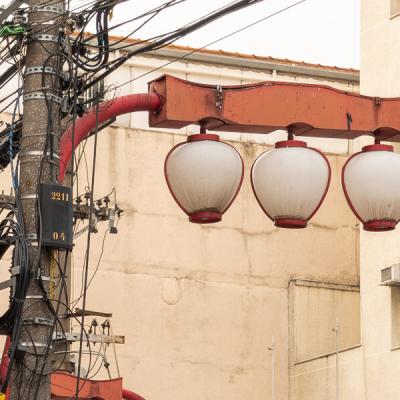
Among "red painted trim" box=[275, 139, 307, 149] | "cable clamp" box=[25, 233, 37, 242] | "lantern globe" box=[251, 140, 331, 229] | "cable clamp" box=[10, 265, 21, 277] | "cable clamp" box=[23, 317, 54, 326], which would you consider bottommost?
"cable clamp" box=[23, 317, 54, 326]

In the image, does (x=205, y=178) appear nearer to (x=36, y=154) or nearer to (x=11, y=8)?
(x=36, y=154)

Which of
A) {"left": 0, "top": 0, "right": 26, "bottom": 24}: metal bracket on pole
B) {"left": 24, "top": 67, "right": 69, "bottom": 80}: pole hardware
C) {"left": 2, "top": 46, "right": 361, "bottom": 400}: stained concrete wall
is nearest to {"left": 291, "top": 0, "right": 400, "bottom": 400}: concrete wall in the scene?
{"left": 2, "top": 46, "right": 361, "bottom": 400}: stained concrete wall

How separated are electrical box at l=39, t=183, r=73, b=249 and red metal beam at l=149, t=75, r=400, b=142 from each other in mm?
846

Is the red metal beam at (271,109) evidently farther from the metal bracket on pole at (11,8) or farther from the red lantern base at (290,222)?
the metal bracket on pole at (11,8)

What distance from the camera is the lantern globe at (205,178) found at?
34.3ft

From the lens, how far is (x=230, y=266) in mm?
36375

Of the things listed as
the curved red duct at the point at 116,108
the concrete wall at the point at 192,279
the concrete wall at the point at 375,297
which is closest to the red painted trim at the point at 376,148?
the curved red duct at the point at 116,108

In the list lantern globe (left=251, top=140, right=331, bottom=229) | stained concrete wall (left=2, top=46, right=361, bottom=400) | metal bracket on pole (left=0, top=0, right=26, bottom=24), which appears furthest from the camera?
stained concrete wall (left=2, top=46, right=361, bottom=400)

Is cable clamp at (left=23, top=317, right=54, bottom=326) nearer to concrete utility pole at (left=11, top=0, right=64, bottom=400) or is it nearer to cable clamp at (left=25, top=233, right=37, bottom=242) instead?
concrete utility pole at (left=11, top=0, right=64, bottom=400)

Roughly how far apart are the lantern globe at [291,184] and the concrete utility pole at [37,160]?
5.41ft

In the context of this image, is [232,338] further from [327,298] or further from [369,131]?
[369,131]

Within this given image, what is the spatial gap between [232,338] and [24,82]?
25.3m

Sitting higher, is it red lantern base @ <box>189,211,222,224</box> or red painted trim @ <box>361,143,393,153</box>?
red painted trim @ <box>361,143,393,153</box>

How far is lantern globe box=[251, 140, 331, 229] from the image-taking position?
10406 millimetres
